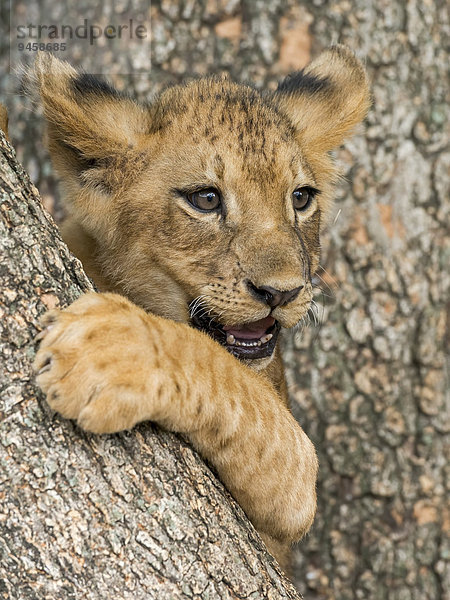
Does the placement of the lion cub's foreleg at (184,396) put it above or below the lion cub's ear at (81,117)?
below

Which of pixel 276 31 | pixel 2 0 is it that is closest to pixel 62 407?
pixel 276 31

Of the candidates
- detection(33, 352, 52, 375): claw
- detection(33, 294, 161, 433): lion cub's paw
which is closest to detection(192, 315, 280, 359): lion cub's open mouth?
detection(33, 294, 161, 433): lion cub's paw

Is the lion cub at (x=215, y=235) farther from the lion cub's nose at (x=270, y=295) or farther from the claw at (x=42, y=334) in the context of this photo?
the claw at (x=42, y=334)

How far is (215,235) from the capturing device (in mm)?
3016

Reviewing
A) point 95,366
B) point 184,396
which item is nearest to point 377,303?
point 184,396

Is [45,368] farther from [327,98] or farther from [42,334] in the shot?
[327,98]

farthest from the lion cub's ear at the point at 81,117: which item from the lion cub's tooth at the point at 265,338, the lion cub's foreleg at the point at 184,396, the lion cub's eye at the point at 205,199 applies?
the lion cub's foreleg at the point at 184,396

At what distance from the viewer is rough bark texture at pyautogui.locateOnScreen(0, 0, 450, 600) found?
4.34 metres

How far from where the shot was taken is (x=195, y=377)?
2.31 m

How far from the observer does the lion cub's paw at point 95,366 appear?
1.94 meters

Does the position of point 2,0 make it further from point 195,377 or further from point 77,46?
point 195,377

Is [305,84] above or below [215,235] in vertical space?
above

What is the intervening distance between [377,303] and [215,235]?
1.64 meters

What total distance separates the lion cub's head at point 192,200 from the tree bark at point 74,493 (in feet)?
2.53
